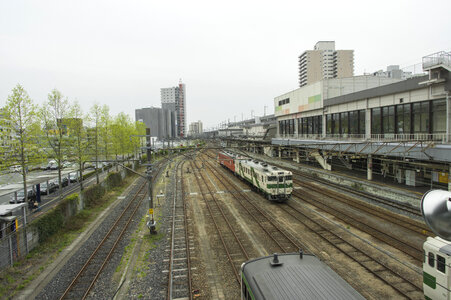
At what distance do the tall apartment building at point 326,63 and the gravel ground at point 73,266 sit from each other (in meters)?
116

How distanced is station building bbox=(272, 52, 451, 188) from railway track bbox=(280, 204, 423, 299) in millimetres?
5216

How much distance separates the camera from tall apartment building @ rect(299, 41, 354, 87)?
117 meters

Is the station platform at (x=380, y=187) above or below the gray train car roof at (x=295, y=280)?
below

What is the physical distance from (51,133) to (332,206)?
20450mm

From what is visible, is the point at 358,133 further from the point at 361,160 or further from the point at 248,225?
the point at 248,225

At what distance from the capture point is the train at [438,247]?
18.3 feet

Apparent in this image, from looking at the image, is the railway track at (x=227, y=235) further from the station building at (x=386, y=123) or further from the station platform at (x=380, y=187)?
the station platform at (x=380, y=187)

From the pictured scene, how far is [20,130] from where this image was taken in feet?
50.3

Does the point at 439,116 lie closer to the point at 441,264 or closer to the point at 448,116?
the point at 448,116

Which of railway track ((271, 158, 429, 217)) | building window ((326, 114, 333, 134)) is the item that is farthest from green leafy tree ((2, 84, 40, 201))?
building window ((326, 114, 333, 134))

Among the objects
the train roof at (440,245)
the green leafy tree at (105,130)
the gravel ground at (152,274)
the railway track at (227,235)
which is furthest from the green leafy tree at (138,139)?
the train roof at (440,245)

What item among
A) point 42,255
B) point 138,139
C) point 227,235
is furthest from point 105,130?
point 227,235

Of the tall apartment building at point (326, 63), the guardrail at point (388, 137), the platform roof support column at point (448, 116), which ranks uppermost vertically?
the tall apartment building at point (326, 63)

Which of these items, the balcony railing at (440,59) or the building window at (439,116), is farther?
the building window at (439,116)
